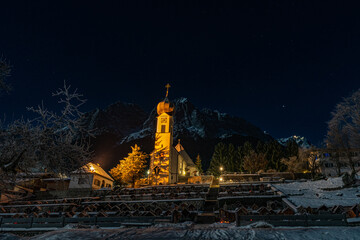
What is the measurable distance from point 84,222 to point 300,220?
10944mm

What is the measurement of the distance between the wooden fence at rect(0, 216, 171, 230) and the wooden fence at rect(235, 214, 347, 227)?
14.3ft

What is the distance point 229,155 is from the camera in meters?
63.8

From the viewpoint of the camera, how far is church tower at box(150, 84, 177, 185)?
141ft

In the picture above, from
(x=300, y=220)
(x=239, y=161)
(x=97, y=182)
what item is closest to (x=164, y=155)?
(x=97, y=182)

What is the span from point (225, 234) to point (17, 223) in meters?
13.1

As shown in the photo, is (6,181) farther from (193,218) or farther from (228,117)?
(228,117)

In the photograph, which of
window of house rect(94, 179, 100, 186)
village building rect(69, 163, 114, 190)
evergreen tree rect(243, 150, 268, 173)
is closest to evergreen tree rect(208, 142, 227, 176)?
evergreen tree rect(243, 150, 268, 173)

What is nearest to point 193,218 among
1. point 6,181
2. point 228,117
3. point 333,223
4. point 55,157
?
point 333,223

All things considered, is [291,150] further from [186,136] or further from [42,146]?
[186,136]

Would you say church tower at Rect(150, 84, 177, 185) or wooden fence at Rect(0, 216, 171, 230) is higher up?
church tower at Rect(150, 84, 177, 185)

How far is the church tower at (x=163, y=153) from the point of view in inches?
1697

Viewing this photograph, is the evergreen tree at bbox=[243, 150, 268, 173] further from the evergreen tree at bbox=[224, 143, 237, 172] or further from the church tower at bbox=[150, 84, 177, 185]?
the church tower at bbox=[150, 84, 177, 185]

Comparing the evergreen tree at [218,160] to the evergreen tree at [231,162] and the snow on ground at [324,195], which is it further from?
the snow on ground at [324,195]

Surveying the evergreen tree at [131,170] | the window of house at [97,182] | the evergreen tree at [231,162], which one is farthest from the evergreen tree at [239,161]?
the window of house at [97,182]
